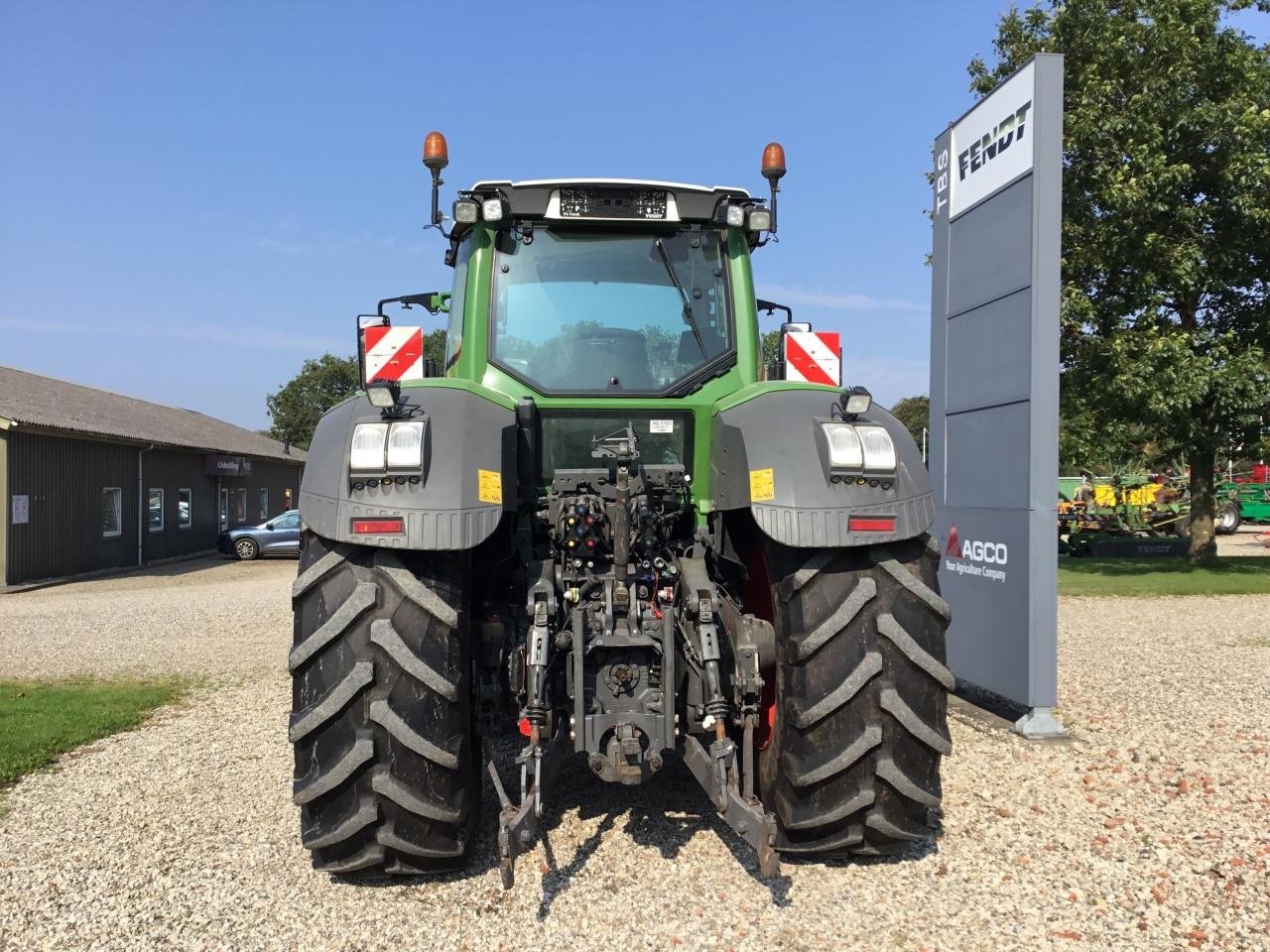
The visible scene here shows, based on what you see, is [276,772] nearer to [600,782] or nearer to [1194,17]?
[600,782]

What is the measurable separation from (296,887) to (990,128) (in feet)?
20.1

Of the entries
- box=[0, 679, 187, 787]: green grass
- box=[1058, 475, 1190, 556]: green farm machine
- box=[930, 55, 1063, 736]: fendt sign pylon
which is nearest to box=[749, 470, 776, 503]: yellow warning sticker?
box=[930, 55, 1063, 736]: fendt sign pylon

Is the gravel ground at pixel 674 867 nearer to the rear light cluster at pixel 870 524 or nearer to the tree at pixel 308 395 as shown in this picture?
the rear light cluster at pixel 870 524

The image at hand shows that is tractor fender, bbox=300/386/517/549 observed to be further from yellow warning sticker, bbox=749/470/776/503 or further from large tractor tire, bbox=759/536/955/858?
large tractor tire, bbox=759/536/955/858

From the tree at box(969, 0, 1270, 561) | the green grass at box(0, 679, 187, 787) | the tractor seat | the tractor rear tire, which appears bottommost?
the green grass at box(0, 679, 187, 787)

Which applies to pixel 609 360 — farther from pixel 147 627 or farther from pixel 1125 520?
pixel 1125 520

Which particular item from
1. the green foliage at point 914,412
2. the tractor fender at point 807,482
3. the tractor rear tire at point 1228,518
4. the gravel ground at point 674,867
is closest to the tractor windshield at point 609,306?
the tractor fender at point 807,482

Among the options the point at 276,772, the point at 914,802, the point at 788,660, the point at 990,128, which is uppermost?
the point at 990,128

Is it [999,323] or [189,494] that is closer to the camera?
[999,323]

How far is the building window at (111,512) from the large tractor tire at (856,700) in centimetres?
2086

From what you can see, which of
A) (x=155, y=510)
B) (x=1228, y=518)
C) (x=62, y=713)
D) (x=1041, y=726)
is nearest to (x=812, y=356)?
(x=1041, y=726)

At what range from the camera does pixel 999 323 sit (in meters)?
6.26

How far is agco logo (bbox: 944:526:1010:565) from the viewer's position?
616 cm

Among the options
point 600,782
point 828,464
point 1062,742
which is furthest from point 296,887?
point 1062,742
